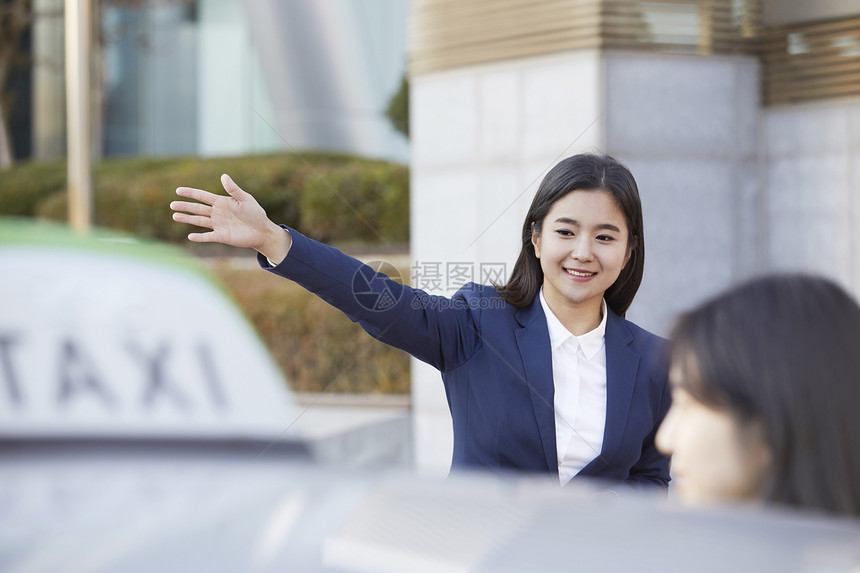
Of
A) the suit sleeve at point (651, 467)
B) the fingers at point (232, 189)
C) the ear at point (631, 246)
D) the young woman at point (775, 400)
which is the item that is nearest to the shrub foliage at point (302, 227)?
the ear at point (631, 246)

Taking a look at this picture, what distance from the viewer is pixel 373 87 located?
34.6ft

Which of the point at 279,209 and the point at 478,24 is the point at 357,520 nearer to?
the point at 478,24

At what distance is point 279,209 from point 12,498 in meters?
8.59

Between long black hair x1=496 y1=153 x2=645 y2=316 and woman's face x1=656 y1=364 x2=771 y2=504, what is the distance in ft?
3.12

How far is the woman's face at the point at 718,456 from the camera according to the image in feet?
3.95

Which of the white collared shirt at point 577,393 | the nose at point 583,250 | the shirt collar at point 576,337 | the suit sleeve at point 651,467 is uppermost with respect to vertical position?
the nose at point 583,250

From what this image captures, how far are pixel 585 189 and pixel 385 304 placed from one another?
51 centimetres

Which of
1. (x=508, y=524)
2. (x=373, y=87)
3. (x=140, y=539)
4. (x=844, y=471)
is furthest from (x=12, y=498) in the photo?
(x=373, y=87)

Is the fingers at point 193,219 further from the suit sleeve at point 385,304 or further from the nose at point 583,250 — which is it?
the nose at point 583,250

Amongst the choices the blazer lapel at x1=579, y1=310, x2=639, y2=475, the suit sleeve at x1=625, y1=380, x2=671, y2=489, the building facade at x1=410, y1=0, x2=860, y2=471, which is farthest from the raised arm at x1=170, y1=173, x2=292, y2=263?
the building facade at x1=410, y1=0, x2=860, y2=471

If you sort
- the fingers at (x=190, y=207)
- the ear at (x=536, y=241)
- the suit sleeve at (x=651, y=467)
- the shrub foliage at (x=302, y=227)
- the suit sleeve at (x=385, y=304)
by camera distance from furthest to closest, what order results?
the shrub foliage at (x=302, y=227) < the ear at (x=536, y=241) < the suit sleeve at (x=651, y=467) < the suit sleeve at (x=385, y=304) < the fingers at (x=190, y=207)

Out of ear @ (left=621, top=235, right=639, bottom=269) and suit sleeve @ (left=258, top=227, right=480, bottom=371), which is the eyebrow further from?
suit sleeve @ (left=258, top=227, right=480, bottom=371)

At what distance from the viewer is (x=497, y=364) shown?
2188 mm

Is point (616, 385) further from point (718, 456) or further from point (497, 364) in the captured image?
point (718, 456)
